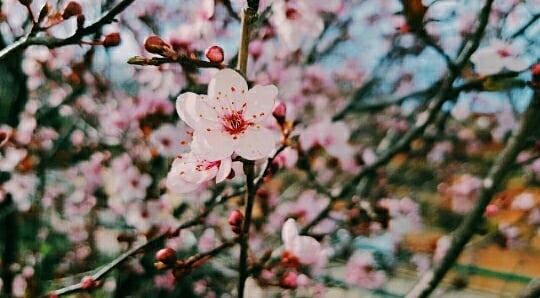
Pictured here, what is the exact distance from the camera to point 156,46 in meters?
1.04

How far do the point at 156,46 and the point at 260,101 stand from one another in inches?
9.1

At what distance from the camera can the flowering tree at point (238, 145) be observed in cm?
118

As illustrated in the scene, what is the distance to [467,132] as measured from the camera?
22.1 ft

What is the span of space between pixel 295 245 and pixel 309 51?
2.17 m

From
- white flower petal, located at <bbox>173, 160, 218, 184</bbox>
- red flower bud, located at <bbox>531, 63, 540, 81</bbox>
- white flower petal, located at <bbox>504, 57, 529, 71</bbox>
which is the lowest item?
white flower petal, located at <bbox>173, 160, 218, 184</bbox>

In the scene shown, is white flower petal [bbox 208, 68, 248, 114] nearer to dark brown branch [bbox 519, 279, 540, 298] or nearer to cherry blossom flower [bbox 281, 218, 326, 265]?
cherry blossom flower [bbox 281, 218, 326, 265]

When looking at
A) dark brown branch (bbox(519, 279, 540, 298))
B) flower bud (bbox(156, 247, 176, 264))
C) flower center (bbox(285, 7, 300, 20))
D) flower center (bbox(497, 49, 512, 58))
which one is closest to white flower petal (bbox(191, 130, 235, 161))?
flower bud (bbox(156, 247, 176, 264))

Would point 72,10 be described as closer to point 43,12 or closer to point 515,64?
point 43,12

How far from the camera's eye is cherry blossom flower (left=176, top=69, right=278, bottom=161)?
1.00 meters

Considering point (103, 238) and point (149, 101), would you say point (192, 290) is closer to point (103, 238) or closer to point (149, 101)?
point (149, 101)

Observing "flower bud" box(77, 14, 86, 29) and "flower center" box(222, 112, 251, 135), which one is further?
"flower bud" box(77, 14, 86, 29)

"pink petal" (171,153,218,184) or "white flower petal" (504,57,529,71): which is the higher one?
"white flower petal" (504,57,529,71)

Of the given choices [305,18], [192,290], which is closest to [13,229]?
[192,290]

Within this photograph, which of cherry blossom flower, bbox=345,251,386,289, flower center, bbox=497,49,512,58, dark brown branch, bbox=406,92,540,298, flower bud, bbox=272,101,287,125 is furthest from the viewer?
cherry blossom flower, bbox=345,251,386,289
